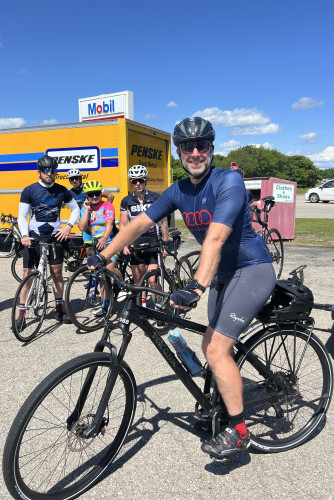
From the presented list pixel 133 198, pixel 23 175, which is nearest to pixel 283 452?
pixel 133 198

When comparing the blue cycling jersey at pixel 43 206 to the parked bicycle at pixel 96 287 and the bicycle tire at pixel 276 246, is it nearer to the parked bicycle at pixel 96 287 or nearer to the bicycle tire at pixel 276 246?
the parked bicycle at pixel 96 287

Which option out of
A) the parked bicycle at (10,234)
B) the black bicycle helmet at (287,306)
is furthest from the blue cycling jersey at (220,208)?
the parked bicycle at (10,234)

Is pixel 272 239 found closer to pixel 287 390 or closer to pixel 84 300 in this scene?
pixel 84 300

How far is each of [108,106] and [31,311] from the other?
15.6 meters

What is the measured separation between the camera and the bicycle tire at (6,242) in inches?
381

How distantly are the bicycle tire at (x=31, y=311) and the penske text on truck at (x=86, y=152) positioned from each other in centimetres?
418

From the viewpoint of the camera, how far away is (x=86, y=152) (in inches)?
356

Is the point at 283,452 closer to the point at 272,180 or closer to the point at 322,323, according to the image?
the point at 322,323

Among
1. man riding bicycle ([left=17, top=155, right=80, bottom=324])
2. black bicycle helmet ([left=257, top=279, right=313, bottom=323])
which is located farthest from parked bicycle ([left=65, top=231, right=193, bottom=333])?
black bicycle helmet ([left=257, top=279, right=313, bottom=323])

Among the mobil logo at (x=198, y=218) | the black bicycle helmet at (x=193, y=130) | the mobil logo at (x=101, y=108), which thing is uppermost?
the mobil logo at (x=101, y=108)

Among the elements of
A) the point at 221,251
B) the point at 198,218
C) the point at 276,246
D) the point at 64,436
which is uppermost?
the point at 198,218

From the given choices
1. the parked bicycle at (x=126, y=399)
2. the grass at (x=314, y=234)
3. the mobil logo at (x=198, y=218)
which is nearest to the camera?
the parked bicycle at (x=126, y=399)

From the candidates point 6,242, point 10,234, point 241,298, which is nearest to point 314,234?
point 10,234

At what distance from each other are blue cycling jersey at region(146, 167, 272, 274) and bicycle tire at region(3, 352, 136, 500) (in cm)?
98
